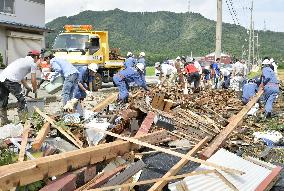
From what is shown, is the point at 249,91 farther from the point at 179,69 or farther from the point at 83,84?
the point at 179,69

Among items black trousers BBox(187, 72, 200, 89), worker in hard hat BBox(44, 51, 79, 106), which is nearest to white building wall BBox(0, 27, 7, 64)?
black trousers BBox(187, 72, 200, 89)

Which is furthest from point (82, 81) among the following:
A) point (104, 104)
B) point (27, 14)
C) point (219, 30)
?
point (27, 14)

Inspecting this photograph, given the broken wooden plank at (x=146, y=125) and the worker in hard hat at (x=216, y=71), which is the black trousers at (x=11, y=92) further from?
the worker in hard hat at (x=216, y=71)

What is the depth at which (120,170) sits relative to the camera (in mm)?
5367

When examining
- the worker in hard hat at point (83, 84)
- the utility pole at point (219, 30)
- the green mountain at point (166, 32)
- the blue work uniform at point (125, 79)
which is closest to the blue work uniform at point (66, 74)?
the worker in hard hat at point (83, 84)

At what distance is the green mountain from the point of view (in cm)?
13094

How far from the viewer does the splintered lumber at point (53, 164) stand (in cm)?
420

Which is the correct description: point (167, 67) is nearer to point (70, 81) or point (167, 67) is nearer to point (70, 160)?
point (70, 81)

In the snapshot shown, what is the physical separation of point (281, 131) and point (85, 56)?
12.5 metres

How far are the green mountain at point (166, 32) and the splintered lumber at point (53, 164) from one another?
107331mm

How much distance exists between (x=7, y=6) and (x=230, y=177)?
83.1 ft

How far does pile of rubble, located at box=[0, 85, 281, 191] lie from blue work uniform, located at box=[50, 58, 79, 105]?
2.16 metres

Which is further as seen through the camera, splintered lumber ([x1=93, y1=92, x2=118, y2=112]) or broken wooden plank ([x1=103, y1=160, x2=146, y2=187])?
splintered lumber ([x1=93, y1=92, x2=118, y2=112])

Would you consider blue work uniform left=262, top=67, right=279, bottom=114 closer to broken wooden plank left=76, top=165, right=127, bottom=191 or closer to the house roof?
broken wooden plank left=76, top=165, right=127, bottom=191
